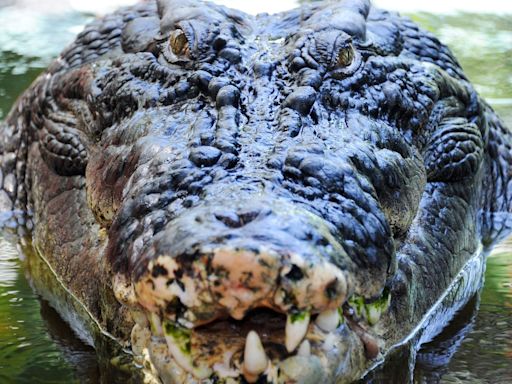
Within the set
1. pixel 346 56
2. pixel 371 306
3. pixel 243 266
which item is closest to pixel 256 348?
pixel 243 266

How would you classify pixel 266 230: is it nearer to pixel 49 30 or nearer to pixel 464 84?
pixel 464 84

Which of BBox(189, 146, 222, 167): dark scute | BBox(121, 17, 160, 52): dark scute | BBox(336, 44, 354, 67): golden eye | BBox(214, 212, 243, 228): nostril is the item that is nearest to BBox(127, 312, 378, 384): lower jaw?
BBox(214, 212, 243, 228): nostril

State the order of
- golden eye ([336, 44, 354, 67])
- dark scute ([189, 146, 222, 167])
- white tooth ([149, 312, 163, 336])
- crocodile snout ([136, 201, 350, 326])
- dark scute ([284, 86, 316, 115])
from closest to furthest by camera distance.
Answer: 1. crocodile snout ([136, 201, 350, 326])
2. white tooth ([149, 312, 163, 336])
3. dark scute ([189, 146, 222, 167])
4. dark scute ([284, 86, 316, 115])
5. golden eye ([336, 44, 354, 67])

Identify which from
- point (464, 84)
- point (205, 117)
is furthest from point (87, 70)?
point (464, 84)

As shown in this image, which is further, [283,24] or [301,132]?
[283,24]

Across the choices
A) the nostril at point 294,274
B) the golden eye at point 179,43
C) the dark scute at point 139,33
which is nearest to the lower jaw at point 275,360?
the nostril at point 294,274

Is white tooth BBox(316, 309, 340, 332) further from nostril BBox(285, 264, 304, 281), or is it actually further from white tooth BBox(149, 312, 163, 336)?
white tooth BBox(149, 312, 163, 336)

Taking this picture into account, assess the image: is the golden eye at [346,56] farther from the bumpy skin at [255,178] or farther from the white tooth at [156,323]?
the white tooth at [156,323]
